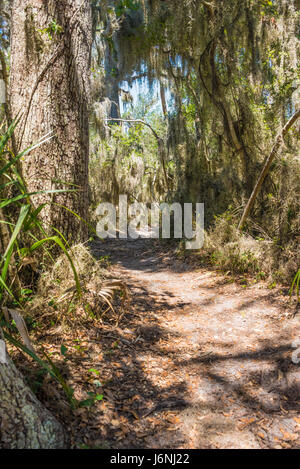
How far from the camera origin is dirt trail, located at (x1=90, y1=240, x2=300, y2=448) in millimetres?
1796

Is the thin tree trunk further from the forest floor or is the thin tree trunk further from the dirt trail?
the forest floor

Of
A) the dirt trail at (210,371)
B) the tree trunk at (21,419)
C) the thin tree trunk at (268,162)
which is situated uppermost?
the thin tree trunk at (268,162)

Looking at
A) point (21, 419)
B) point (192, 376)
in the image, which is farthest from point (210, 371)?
point (21, 419)

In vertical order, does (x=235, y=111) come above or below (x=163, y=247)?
above

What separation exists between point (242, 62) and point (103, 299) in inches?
225

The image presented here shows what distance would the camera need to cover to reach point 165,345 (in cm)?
280

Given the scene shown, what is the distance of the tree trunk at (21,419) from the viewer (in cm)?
137

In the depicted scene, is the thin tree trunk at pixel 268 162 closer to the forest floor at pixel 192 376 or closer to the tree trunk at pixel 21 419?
the forest floor at pixel 192 376

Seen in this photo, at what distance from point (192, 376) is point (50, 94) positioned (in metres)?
2.77

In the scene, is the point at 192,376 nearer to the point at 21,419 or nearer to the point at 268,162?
the point at 21,419

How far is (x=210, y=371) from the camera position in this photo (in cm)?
244

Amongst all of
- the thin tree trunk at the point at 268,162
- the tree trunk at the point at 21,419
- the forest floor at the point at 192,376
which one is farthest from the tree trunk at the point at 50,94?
the thin tree trunk at the point at 268,162

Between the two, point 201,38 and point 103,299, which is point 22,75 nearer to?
point 103,299
